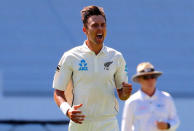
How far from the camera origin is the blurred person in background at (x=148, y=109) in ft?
12.2

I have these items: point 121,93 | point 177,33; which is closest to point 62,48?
point 177,33

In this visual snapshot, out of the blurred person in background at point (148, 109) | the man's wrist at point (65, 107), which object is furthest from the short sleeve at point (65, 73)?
the blurred person in background at point (148, 109)

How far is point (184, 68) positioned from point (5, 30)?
2527 mm

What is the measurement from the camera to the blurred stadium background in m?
7.96

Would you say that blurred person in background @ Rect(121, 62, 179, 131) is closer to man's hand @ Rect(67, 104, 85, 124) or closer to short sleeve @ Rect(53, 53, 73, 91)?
man's hand @ Rect(67, 104, 85, 124)

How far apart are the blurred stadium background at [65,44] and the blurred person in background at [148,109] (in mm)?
4137

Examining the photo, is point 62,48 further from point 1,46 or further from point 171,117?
point 171,117

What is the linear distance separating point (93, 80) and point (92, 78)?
0.05ft

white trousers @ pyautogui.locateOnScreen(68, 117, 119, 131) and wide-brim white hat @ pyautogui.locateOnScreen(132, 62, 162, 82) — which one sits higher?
wide-brim white hat @ pyautogui.locateOnScreen(132, 62, 162, 82)

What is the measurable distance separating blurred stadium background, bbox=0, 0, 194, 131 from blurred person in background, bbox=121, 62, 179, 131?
414cm

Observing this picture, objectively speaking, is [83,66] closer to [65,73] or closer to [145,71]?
[65,73]

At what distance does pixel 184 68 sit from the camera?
805 centimetres

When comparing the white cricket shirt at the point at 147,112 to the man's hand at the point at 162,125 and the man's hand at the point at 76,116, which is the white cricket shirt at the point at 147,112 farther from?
the man's hand at the point at 76,116

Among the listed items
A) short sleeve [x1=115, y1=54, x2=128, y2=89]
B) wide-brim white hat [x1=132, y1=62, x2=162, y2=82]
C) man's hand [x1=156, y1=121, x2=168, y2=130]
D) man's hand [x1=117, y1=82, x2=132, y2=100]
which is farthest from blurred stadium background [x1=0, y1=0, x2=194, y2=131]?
man's hand [x1=156, y1=121, x2=168, y2=130]
